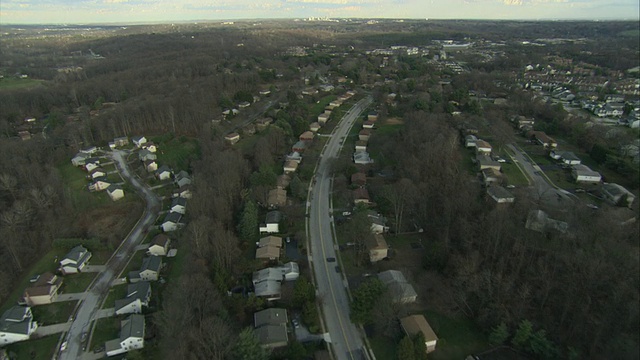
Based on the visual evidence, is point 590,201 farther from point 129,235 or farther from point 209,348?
point 129,235

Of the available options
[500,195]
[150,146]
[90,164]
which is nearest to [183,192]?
[90,164]

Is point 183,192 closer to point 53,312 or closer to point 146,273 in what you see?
point 146,273

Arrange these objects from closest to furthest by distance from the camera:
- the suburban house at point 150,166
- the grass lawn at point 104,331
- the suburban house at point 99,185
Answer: the grass lawn at point 104,331 < the suburban house at point 99,185 < the suburban house at point 150,166

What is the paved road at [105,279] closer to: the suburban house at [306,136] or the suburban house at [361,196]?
the suburban house at [361,196]

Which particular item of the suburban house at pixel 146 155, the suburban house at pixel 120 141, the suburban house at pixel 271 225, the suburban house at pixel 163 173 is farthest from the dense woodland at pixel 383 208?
the suburban house at pixel 146 155

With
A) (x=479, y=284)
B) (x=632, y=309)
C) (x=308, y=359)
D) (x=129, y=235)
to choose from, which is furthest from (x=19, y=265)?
(x=632, y=309)

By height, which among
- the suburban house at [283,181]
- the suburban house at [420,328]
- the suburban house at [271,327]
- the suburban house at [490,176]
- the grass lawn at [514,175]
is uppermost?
the suburban house at [490,176]
